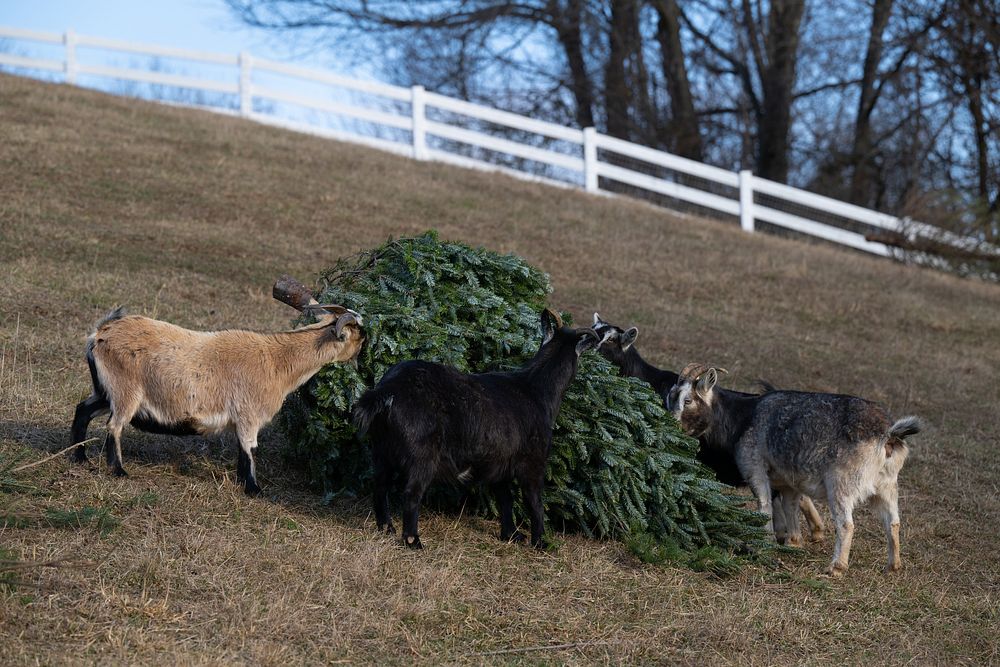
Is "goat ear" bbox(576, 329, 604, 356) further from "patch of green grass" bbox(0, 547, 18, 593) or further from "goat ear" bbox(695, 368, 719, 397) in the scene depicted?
"patch of green grass" bbox(0, 547, 18, 593)

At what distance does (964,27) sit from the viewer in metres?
26.3

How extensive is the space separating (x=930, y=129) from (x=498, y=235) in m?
16.4

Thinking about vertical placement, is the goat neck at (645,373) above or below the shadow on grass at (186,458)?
above

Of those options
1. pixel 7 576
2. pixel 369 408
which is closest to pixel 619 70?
pixel 369 408

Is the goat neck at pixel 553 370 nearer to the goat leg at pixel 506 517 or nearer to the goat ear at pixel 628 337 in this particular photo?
the goat leg at pixel 506 517

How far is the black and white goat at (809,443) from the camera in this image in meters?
7.39

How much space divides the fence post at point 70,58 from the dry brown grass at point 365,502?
857mm

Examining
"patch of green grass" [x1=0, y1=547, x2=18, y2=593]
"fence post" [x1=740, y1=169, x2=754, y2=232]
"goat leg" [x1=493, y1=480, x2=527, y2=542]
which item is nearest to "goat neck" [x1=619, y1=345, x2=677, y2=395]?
"goat leg" [x1=493, y1=480, x2=527, y2=542]

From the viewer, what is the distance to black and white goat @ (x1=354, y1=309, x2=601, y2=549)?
6.36 meters

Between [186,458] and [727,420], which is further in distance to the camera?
[727,420]

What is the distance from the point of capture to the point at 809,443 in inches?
300

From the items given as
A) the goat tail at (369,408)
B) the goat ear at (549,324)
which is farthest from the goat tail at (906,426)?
the goat tail at (369,408)

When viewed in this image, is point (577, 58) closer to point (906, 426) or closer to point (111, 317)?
point (906, 426)

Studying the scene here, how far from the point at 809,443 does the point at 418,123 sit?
1591 centimetres
